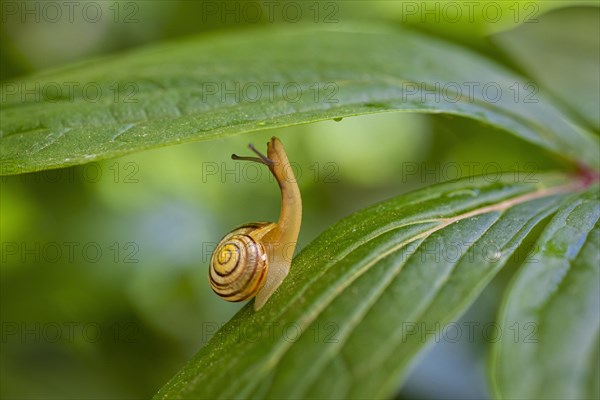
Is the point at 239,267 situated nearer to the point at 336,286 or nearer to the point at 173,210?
the point at 336,286

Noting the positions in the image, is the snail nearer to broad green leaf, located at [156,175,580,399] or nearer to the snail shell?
the snail shell

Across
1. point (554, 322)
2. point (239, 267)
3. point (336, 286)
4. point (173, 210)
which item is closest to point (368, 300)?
point (336, 286)

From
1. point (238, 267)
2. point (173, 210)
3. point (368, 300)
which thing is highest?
point (173, 210)

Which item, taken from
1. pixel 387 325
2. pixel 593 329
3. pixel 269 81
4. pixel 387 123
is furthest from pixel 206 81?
pixel 387 123

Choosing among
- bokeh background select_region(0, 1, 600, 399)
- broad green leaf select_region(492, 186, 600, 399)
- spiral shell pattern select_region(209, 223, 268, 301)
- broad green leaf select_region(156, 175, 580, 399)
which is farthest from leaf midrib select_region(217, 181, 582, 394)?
bokeh background select_region(0, 1, 600, 399)

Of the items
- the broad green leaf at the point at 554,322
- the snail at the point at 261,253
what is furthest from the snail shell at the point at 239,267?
the broad green leaf at the point at 554,322

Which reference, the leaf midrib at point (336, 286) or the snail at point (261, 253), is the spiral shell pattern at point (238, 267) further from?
the leaf midrib at point (336, 286)
